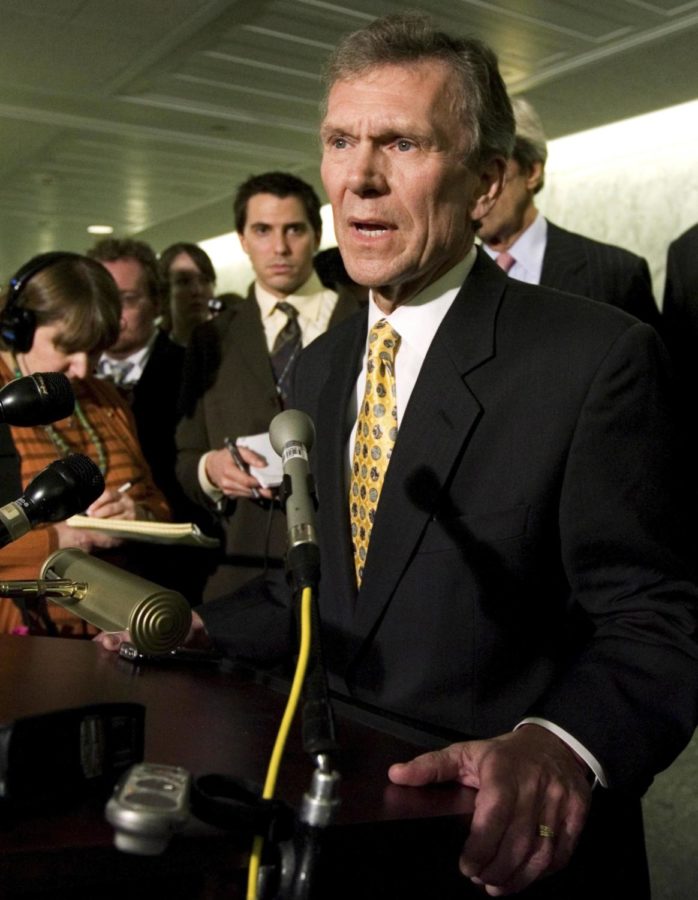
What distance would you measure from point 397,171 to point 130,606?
2.24ft

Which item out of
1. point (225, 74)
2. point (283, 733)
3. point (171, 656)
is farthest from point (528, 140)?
point (225, 74)

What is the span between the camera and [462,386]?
1368 millimetres

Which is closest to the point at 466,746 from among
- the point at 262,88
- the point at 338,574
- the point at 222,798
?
the point at 222,798

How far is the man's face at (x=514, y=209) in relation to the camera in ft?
10.0

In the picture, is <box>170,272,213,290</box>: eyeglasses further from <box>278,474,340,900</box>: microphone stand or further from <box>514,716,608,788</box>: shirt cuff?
<box>278,474,340,900</box>: microphone stand

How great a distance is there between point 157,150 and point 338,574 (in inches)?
Result: 276

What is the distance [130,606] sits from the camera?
1265mm

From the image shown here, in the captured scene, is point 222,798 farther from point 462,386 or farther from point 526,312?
point 526,312

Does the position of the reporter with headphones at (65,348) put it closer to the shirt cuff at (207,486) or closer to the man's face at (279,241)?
the shirt cuff at (207,486)

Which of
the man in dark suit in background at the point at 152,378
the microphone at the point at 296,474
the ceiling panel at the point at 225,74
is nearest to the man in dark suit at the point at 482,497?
the microphone at the point at 296,474

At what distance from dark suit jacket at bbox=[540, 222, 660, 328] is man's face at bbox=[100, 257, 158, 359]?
5.08ft

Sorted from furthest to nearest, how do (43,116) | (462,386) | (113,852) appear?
(43,116)
(462,386)
(113,852)

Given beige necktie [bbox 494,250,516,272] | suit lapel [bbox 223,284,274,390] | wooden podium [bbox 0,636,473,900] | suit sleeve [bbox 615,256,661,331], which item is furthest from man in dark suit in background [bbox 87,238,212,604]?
wooden podium [bbox 0,636,473,900]

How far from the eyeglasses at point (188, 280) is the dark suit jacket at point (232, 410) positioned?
1301mm
